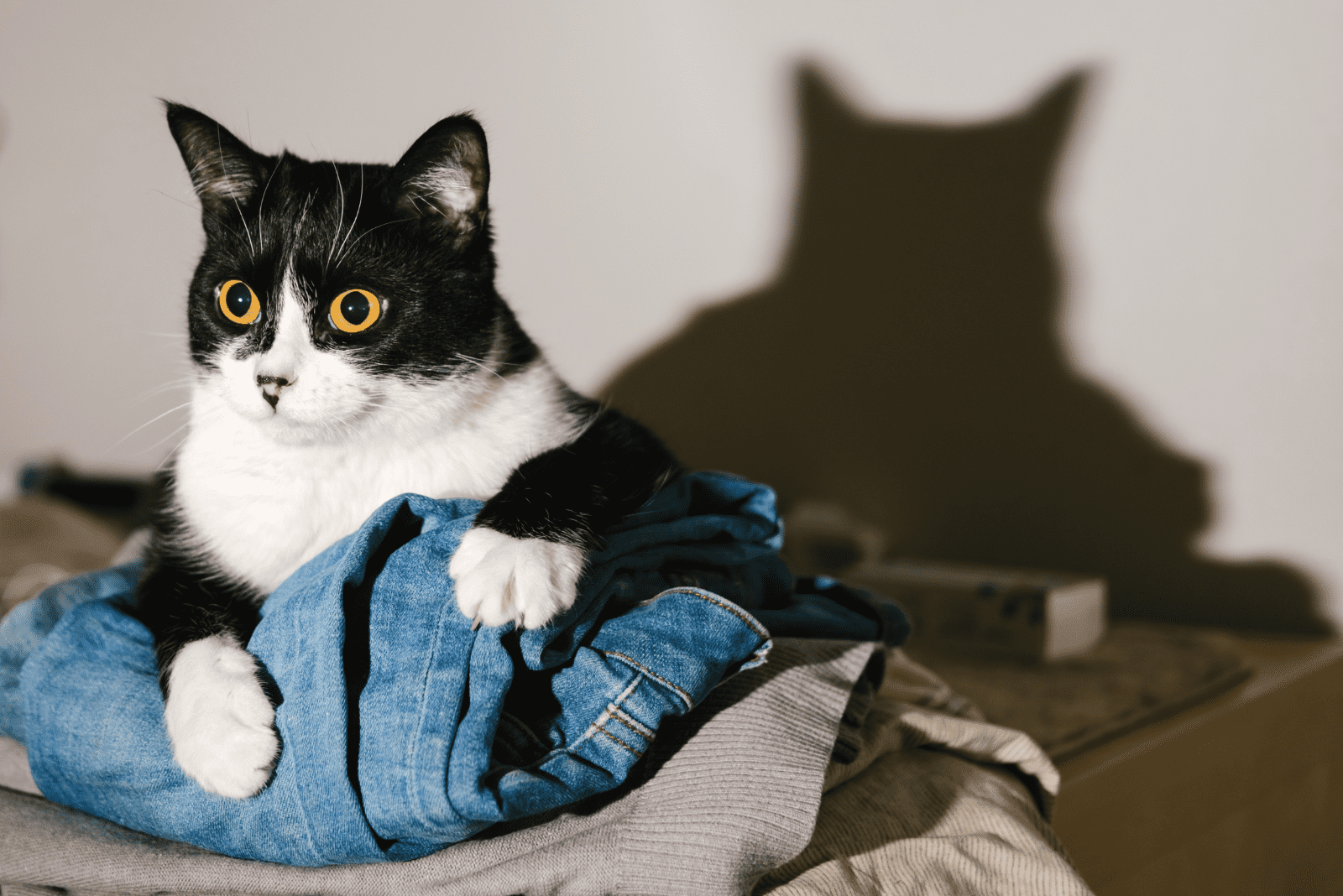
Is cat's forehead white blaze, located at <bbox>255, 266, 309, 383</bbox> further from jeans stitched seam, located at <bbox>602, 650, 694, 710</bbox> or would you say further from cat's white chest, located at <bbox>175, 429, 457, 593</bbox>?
jeans stitched seam, located at <bbox>602, 650, 694, 710</bbox>

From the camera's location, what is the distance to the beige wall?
4.77 ft

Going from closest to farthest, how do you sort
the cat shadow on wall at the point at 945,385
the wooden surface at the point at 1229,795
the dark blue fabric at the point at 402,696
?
the dark blue fabric at the point at 402,696, the wooden surface at the point at 1229,795, the cat shadow on wall at the point at 945,385

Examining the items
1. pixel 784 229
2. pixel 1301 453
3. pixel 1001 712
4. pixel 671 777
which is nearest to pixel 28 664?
pixel 671 777

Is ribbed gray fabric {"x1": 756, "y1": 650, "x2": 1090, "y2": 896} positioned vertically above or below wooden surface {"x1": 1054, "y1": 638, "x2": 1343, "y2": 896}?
above

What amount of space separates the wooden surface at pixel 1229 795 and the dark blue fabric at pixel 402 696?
21.4 inches

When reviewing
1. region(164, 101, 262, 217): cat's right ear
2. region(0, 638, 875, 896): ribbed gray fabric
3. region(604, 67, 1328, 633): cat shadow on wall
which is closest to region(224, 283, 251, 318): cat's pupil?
region(164, 101, 262, 217): cat's right ear

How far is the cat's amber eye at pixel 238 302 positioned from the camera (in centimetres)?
72

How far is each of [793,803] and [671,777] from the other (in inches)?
3.4

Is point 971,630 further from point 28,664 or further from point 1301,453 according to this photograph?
point 28,664

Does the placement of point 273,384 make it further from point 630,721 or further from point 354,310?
point 630,721

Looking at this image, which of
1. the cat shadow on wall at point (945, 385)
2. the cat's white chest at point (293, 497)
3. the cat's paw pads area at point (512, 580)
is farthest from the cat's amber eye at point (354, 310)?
the cat shadow on wall at point (945, 385)

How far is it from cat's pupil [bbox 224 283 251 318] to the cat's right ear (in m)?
0.10

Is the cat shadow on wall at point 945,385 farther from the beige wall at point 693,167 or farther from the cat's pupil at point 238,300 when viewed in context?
the cat's pupil at point 238,300

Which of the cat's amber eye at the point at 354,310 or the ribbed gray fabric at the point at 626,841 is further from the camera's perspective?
the cat's amber eye at the point at 354,310
